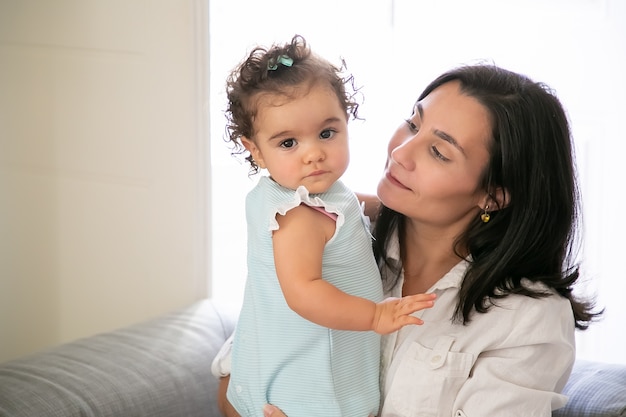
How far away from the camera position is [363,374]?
1.64 meters

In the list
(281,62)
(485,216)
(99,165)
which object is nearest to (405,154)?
(485,216)

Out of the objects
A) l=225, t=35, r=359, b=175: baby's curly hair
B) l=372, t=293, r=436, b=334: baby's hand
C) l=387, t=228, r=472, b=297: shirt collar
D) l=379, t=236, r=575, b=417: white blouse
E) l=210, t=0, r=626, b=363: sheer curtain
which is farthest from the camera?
l=210, t=0, r=626, b=363: sheer curtain

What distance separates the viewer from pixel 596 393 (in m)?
1.95

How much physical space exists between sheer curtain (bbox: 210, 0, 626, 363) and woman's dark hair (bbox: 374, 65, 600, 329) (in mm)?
781

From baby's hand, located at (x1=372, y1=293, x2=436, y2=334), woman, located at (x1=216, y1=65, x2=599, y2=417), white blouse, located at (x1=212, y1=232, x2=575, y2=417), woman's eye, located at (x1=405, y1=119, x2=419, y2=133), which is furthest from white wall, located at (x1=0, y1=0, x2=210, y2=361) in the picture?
baby's hand, located at (x1=372, y1=293, x2=436, y2=334)

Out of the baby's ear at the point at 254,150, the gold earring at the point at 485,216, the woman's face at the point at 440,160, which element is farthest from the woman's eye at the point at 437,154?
the baby's ear at the point at 254,150

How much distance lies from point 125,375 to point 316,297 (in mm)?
851

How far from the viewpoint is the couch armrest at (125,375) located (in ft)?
6.30

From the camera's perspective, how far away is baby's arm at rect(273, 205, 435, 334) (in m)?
1.39

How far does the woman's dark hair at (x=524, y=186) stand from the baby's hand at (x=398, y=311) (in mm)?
A: 358

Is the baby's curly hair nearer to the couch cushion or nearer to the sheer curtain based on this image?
the couch cushion

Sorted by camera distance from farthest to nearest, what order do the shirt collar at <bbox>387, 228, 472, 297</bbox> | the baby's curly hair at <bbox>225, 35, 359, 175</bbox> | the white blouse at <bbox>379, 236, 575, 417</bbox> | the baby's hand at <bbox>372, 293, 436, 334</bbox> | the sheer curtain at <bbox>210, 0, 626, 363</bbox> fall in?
the sheer curtain at <bbox>210, 0, 626, 363</bbox> < the shirt collar at <bbox>387, 228, 472, 297</bbox> < the white blouse at <bbox>379, 236, 575, 417</bbox> < the baby's curly hair at <bbox>225, 35, 359, 175</bbox> < the baby's hand at <bbox>372, 293, 436, 334</bbox>

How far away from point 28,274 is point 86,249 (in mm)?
285

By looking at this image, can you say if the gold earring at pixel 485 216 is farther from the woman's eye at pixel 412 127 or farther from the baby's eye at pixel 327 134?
the baby's eye at pixel 327 134
